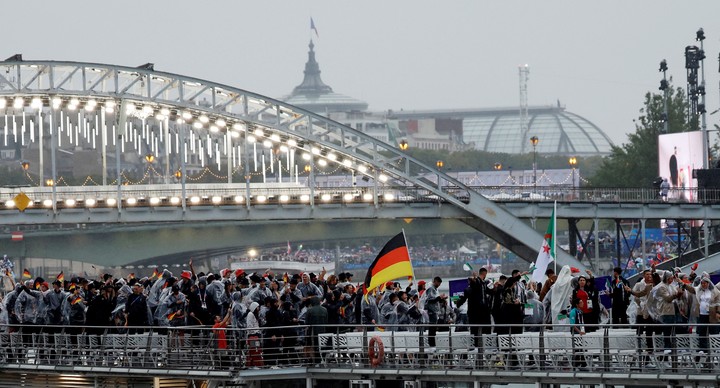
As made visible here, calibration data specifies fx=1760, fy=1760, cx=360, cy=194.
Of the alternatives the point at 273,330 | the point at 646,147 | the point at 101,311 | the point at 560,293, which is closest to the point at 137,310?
the point at 101,311

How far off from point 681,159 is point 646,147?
114ft

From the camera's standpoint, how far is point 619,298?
3316 cm

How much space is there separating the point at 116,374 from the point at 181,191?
51063 millimetres

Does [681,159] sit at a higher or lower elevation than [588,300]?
higher

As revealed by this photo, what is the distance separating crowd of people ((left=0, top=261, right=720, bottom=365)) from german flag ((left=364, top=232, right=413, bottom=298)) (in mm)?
345

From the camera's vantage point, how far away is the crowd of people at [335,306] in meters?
31.7

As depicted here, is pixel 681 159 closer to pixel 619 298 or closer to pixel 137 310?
pixel 619 298

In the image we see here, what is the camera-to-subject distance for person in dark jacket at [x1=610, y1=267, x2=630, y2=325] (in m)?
33.0

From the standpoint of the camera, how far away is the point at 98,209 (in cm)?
8219

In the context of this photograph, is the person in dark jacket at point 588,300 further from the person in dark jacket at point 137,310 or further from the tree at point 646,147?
the tree at point 646,147

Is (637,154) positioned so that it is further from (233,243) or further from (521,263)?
(233,243)

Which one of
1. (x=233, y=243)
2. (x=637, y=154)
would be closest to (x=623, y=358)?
(x=233, y=243)

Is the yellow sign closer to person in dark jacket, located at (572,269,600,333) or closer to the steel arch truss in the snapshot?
the steel arch truss

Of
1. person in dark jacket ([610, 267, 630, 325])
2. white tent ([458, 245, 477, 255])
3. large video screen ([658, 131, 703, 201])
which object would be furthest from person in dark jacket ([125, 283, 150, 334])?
white tent ([458, 245, 477, 255])
